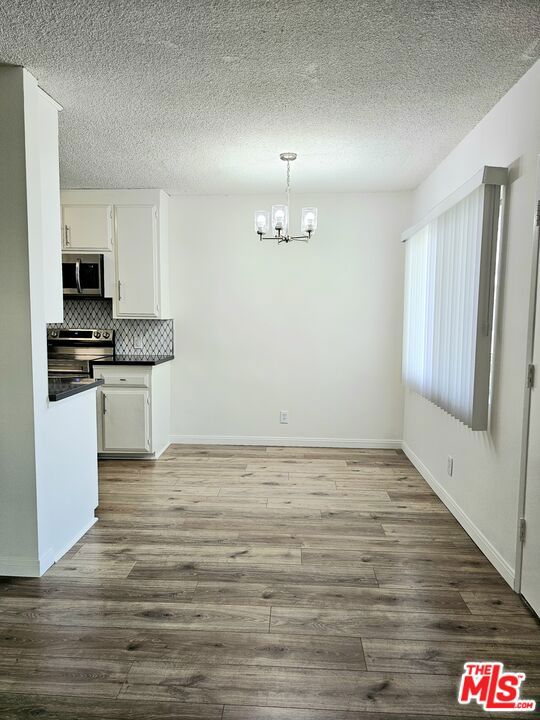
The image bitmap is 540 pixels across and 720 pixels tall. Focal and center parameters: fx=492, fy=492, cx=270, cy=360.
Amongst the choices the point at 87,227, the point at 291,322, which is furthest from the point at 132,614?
the point at 87,227

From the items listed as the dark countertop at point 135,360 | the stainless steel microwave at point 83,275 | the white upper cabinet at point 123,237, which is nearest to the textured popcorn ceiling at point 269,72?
the white upper cabinet at point 123,237

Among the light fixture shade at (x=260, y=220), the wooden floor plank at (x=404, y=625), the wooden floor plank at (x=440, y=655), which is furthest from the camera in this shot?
the light fixture shade at (x=260, y=220)

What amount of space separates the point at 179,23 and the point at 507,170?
5.83ft

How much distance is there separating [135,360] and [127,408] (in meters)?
0.49

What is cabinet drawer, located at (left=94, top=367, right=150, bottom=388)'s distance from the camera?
4.59 metres

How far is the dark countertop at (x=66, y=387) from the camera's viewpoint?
2.72m

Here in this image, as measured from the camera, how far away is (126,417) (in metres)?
4.61

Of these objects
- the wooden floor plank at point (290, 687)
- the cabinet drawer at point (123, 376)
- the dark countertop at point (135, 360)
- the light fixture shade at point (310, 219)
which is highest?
the light fixture shade at point (310, 219)

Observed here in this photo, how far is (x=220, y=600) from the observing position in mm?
2375

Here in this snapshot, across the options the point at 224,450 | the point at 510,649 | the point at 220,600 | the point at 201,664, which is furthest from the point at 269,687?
the point at 224,450

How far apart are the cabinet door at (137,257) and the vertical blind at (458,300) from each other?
244 cm

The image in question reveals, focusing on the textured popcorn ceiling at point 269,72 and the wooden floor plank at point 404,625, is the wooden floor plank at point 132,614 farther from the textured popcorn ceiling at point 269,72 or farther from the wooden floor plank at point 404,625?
the textured popcorn ceiling at point 269,72

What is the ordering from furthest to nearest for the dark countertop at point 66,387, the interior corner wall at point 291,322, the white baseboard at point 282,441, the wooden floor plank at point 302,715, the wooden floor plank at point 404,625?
the white baseboard at point 282,441
the interior corner wall at point 291,322
the dark countertop at point 66,387
the wooden floor plank at point 404,625
the wooden floor plank at point 302,715

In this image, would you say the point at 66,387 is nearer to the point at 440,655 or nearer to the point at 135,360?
the point at 135,360
